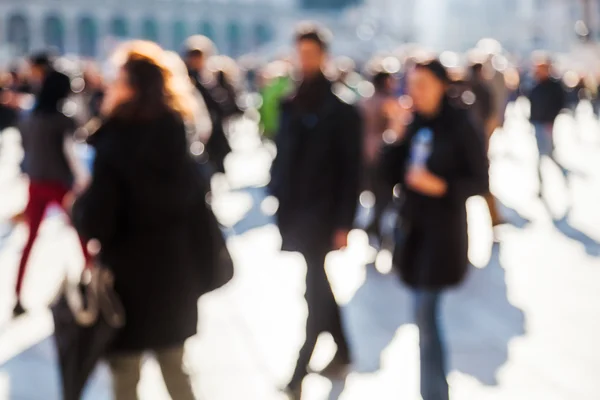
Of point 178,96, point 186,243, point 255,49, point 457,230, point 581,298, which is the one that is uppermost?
point 178,96

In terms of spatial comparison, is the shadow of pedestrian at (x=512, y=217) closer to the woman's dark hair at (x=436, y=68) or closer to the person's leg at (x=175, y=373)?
the woman's dark hair at (x=436, y=68)

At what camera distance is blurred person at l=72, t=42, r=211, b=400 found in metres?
2.76

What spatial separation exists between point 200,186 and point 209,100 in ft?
20.7

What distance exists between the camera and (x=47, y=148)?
18.5 feet

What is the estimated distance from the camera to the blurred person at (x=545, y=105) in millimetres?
10289

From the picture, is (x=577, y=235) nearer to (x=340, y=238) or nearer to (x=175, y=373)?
(x=340, y=238)

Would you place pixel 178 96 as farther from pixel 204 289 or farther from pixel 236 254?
pixel 236 254

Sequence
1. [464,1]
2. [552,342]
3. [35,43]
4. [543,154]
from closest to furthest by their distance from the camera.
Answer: [552,342] → [543,154] → [35,43] → [464,1]

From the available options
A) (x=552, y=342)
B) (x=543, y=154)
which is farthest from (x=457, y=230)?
(x=543, y=154)

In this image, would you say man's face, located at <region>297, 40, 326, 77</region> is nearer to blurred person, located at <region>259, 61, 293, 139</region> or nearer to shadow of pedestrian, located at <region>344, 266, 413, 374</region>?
shadow of pedestrian, located at <region>344, 266, 413, 374</region>

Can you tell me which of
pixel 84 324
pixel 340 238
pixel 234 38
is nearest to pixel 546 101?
pixel 340 238

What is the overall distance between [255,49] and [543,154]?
7375 centimetres

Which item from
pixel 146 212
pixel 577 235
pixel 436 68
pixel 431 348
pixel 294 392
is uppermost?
pixel 436 68

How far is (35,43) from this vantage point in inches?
2822
